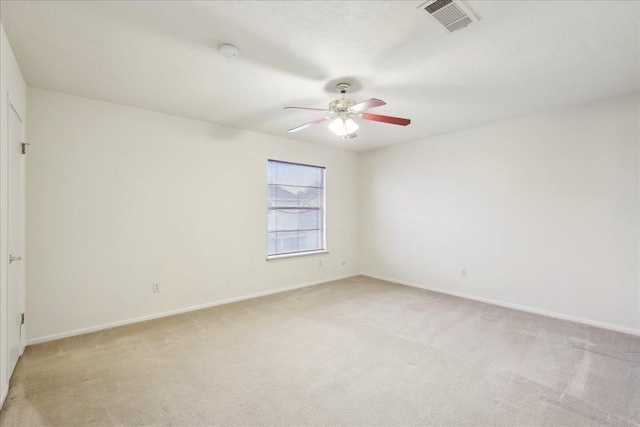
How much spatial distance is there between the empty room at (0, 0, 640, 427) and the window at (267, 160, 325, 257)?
49 millimetres

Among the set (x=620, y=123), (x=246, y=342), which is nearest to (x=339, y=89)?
(x=246, y=342)

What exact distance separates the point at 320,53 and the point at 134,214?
112 inches

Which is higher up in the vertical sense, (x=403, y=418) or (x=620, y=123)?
(x=620, y=123)

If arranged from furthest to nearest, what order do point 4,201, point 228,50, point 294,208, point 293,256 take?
point 294,208, point 293,256, point 228,50, point 4,201

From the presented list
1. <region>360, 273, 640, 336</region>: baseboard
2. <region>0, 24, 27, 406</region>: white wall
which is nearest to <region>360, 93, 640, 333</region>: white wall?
<region>360, 273, 640, 336</region>: baseboard

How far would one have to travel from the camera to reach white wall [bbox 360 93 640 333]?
3238 mm

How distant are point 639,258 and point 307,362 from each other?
368cm

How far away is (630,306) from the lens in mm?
3162

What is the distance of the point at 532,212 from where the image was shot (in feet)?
12.6

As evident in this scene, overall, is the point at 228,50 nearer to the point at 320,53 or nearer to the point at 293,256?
the point at 320,53

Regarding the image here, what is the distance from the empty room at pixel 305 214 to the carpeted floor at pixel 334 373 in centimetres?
2

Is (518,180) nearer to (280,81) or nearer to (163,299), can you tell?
(280,81)

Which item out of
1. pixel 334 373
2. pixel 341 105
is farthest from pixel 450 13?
pixel 334 373

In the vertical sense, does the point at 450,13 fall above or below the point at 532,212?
above
